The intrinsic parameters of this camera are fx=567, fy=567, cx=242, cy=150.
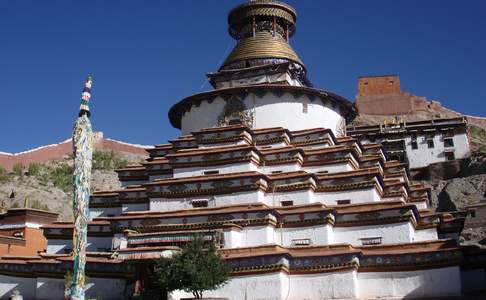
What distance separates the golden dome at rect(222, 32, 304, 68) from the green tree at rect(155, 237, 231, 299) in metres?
15.4

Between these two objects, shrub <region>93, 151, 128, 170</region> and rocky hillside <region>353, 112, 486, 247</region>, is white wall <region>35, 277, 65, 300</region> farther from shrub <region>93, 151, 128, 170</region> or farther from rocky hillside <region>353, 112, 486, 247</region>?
shrub <region>93, 151, 128, 170</region>

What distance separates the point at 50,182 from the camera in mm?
47531

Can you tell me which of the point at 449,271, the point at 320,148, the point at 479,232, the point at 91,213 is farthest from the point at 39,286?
the point at 479,232

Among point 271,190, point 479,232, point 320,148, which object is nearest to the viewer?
point 271,190

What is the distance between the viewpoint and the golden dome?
100 ft

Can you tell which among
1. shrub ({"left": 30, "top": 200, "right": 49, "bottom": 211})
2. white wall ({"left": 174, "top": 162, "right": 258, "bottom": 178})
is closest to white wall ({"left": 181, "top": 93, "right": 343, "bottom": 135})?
white wall ({"left": 174, "top": 162, "right": 258, "bottom": 178})

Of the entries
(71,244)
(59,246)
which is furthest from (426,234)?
(59,246)

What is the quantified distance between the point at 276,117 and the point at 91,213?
32.0ft

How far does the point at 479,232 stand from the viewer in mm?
31750

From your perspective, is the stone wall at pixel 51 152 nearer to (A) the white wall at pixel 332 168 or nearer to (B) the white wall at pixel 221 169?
(B) the white wall at pixel 221 169

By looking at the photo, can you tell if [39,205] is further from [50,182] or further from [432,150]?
[432,150]

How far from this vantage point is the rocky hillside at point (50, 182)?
42375mm

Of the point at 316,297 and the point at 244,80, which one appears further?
the point at 244,80

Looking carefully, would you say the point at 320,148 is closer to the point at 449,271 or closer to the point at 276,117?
the point at 276,117
